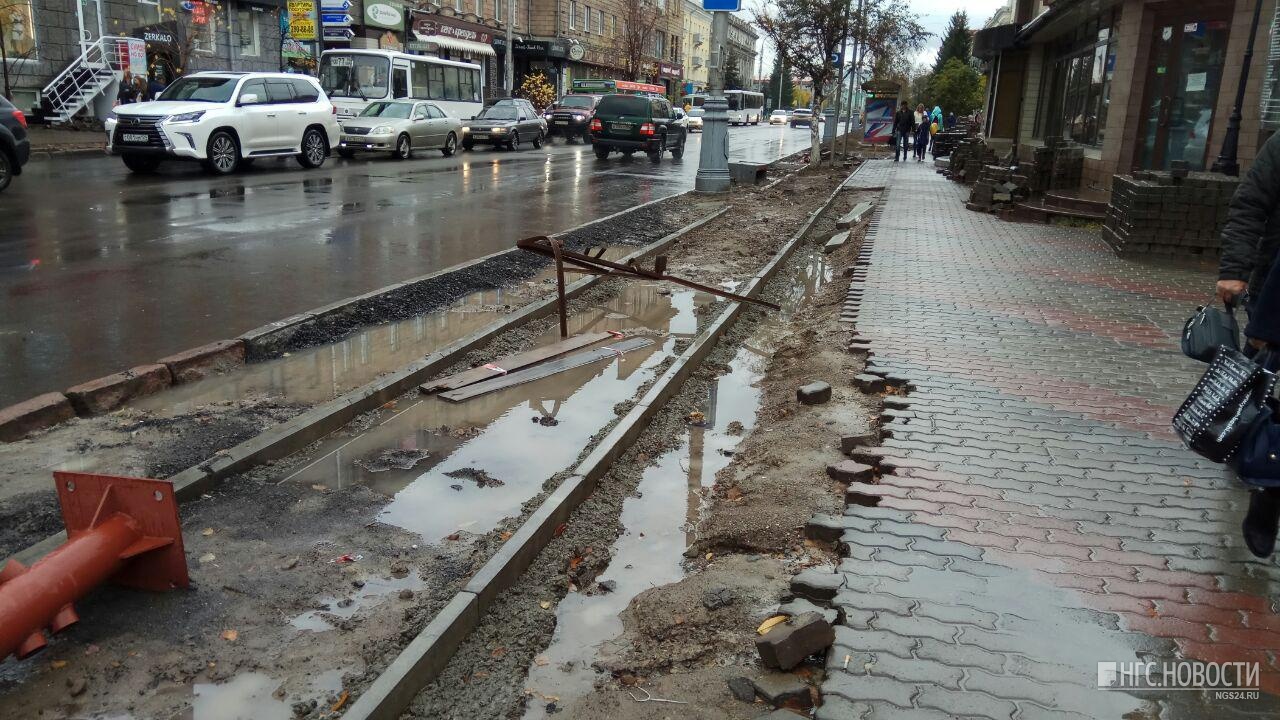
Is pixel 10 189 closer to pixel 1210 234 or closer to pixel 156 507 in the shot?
pixel 156 507

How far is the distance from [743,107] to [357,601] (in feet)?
262

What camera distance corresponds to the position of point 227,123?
1802 cm

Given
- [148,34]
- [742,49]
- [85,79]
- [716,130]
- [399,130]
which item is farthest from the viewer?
[742,49]

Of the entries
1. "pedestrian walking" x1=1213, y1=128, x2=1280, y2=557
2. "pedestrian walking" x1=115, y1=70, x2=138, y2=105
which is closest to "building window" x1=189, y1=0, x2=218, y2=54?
"pedestrian walking" x1=115, y1=70, x2=138, y2=105

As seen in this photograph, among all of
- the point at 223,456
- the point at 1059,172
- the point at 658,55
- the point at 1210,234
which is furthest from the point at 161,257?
the point at 658,55

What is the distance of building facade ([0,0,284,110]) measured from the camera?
2534 centimetres

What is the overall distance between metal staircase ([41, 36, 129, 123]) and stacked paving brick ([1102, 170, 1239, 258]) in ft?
87.3

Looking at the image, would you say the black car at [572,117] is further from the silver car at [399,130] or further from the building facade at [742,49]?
the building facade at [742,49]

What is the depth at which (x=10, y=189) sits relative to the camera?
14.4 metres

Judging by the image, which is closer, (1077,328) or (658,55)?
(1077,328)

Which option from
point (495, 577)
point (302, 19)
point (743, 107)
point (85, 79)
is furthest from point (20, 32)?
point (743, 107)

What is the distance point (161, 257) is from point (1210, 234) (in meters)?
11.9

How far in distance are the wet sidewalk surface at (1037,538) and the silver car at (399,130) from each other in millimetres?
19057

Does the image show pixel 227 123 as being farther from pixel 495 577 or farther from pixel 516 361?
pixel 495 577
